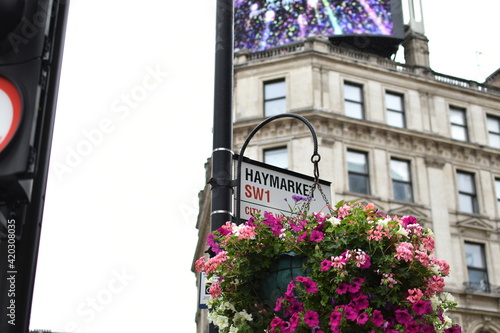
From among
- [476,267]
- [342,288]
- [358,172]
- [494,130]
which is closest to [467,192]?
[476,267]

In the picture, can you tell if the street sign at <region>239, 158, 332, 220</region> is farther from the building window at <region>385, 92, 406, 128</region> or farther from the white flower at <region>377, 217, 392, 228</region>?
the building window at <region>385, 92, 406, 128</region>

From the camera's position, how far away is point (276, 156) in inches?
1081

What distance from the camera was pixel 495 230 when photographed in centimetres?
2866

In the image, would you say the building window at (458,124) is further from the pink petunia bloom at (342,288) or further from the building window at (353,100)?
the pink petunia bloom at (342,288)

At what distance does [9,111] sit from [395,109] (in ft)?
96.4

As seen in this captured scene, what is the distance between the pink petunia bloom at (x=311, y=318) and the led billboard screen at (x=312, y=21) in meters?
30.5

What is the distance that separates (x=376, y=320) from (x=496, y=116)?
31450 millimetres

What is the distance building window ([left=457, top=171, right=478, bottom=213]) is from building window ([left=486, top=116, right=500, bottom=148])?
8.43 ft

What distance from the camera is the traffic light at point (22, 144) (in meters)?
1.34

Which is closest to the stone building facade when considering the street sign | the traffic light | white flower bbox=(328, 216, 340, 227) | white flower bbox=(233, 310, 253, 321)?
the street sign

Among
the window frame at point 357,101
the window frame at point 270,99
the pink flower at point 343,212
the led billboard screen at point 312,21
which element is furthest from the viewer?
the led billboard screen at point 312,21

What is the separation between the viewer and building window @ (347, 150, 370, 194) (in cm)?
2714

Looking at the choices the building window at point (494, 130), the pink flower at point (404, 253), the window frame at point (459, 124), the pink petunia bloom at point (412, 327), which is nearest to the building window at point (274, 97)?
the window frame at point (459, 124)

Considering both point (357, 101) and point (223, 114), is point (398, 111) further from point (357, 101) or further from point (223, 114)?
point (223, 114)
